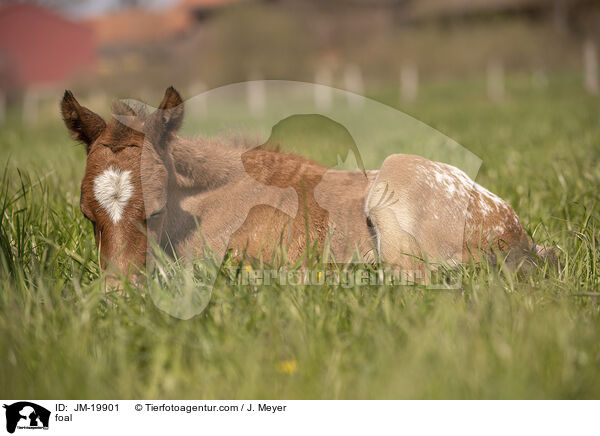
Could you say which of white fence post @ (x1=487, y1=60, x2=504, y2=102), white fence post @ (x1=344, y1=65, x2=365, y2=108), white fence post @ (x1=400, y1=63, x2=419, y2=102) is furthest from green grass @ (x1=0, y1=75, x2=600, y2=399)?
white fence post @ (x1=400, y1=63, x2=419, y2=102)

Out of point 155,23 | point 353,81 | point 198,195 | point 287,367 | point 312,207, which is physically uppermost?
point 155,23

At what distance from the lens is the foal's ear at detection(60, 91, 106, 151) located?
9.27 feet

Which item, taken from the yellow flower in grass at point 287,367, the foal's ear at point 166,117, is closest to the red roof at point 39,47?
the foal's ear at point 166,117

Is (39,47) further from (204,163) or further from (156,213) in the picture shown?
(156,213)

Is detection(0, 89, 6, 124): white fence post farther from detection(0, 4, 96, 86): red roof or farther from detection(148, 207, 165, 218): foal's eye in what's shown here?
detection(148, 207, 165, 218): foal's eye

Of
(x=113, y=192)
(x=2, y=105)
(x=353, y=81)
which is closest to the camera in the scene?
(x=113, y=192)

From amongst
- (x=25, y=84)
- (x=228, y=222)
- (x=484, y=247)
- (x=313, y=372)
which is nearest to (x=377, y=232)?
(x=484, y=247)

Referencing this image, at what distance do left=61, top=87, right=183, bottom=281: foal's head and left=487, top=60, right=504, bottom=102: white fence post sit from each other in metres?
16.6

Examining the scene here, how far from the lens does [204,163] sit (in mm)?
3244

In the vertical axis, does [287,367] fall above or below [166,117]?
below

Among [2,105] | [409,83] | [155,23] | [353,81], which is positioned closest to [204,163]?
[353,81]

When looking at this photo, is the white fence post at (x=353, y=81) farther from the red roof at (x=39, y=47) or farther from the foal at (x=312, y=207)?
the red roof at (x=39, y=47)
